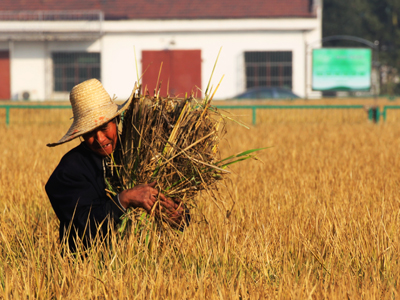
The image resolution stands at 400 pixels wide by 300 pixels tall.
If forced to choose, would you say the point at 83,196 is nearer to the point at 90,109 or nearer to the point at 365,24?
the point at 90,109

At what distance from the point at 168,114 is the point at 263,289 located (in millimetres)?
1071

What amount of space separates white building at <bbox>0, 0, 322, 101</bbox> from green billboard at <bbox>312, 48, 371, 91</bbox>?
301cm

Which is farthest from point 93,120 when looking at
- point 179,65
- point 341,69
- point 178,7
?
point 178,7

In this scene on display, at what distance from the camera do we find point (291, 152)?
8547 millimetres

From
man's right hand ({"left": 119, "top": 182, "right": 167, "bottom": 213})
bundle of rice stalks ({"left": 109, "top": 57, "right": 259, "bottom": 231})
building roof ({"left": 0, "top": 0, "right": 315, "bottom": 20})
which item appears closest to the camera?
man's right hand ({"left": 119, "top": 182, "right": 167, "bottom": 213})

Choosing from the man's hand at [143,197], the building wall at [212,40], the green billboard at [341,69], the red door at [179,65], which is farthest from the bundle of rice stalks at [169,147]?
the red door at [179,65]

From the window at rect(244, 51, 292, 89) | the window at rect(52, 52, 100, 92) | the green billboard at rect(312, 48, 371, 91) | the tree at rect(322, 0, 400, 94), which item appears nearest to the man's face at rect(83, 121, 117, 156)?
the green billboard at rect(312, 48, 371, 91)

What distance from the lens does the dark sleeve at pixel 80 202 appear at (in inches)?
118

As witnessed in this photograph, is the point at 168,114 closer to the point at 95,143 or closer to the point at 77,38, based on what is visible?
the point at 95,143

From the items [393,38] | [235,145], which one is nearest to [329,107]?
[235,145]

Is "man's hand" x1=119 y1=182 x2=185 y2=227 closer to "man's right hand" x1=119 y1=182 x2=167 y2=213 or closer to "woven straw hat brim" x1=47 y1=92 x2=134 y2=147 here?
"man's right hand" x1=119 y1=182 x2=167 y2=213

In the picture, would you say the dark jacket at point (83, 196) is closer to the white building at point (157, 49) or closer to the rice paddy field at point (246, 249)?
the rice paddy field at point (246, 249)

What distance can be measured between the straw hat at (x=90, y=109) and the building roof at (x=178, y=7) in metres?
24.4

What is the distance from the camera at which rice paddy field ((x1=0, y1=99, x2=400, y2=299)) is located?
2.63 m
